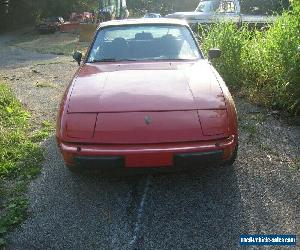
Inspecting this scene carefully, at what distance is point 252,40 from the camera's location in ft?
23.1

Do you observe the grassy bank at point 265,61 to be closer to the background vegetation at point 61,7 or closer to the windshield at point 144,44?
the windshield at point 144,44

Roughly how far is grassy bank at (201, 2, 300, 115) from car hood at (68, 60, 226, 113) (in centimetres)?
160

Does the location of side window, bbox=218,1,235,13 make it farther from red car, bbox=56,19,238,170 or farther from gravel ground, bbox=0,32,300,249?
red car, bbox=56,19,238,170

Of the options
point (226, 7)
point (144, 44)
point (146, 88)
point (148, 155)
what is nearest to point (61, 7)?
point (226, 7)

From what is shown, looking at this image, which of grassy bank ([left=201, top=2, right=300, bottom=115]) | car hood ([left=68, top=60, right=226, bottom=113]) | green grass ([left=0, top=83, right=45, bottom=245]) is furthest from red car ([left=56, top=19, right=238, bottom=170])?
grassy bank ([left=201, top=2, right=300, bottom=115])

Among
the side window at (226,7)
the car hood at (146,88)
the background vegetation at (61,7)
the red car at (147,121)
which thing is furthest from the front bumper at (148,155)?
the background vegetation at (61,7)

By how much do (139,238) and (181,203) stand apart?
58cm

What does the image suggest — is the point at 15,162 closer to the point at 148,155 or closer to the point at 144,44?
the point at 148,155

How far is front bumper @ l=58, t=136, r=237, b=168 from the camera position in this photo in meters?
3.08

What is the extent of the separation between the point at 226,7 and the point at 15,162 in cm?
1084

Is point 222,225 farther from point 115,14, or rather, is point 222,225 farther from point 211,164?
point 115,14

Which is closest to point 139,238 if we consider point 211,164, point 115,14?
point 211,164

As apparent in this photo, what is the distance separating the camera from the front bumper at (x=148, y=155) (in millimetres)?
3082

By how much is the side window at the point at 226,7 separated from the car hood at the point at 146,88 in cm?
936
